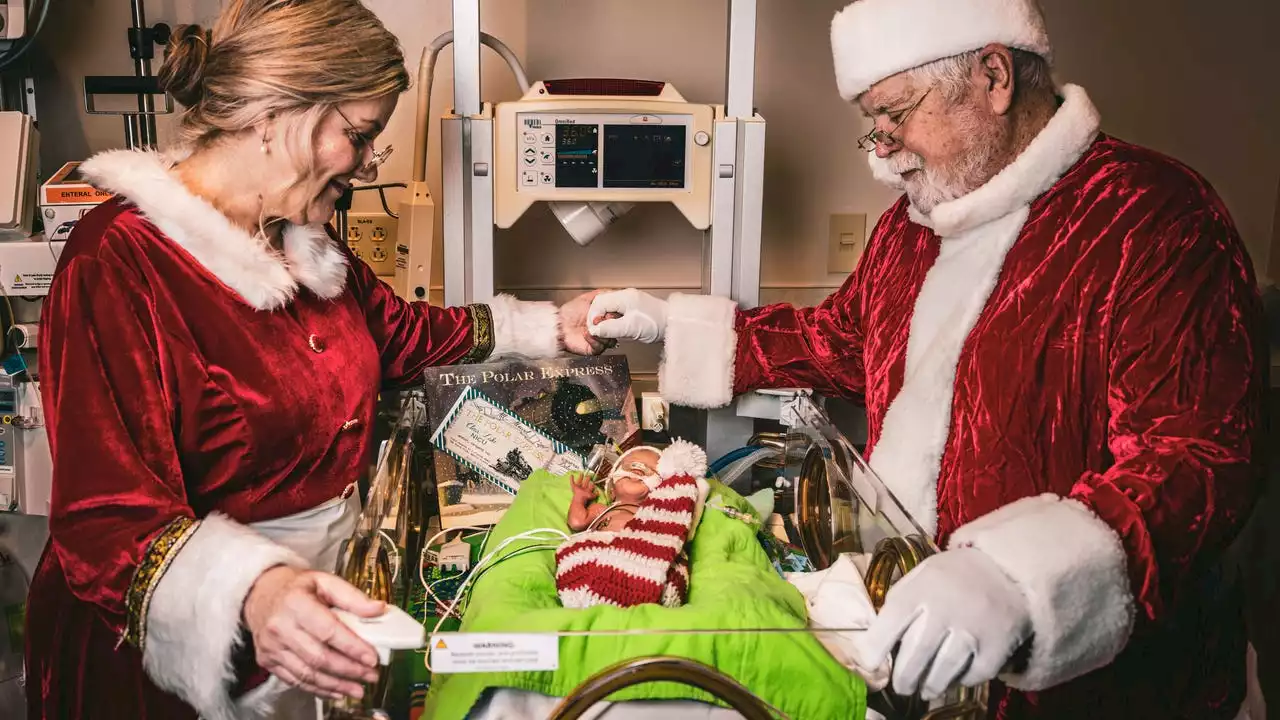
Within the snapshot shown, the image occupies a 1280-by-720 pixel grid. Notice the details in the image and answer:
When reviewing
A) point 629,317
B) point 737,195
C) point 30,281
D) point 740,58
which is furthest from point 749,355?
point 30,281

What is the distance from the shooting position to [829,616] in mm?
1225

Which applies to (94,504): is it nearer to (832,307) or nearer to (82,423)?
(82,423)

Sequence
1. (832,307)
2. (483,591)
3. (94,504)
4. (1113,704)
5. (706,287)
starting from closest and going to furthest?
(94,504), (483,591), (1113,704), (832,307), (706,287)

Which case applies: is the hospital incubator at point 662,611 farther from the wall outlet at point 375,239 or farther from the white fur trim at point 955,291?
the wall outlet at point 375,239

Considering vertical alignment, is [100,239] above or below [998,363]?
above

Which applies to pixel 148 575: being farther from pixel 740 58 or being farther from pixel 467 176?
pixel 740 58

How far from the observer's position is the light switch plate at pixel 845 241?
2.81 meters

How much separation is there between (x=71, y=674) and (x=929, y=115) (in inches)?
52.4

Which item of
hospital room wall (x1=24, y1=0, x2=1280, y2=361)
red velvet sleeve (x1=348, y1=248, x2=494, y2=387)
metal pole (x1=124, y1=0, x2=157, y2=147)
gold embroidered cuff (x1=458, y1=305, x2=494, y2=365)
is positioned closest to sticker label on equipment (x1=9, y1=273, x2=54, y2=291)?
metal pole (x1=124, y1=0, x2=157, y2=147)

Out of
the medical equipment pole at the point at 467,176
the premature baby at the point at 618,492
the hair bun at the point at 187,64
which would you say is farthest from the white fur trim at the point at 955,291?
the hair bun at the point at 187,64

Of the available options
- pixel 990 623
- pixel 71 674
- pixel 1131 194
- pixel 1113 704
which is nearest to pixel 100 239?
pixel 71 674

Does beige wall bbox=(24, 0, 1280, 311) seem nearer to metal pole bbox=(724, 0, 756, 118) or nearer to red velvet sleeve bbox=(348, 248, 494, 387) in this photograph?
metal pole bbox=(724, 0, 756, 118)

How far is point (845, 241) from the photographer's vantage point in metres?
2.83

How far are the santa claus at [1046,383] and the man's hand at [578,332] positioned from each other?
52cm
